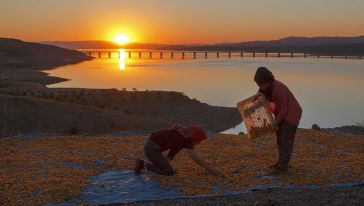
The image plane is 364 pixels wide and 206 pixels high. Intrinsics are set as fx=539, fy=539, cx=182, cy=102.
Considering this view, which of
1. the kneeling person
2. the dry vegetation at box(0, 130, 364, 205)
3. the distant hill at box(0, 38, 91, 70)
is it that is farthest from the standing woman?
the distant hill at box(0, 38, 91, 70)

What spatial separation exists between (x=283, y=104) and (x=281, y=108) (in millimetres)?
57

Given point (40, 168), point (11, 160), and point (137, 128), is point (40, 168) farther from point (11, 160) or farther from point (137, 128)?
point (137, 128)

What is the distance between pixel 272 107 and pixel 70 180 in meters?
2.78

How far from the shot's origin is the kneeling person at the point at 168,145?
664 centimetres

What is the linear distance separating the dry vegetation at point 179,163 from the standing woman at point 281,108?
0.33 m

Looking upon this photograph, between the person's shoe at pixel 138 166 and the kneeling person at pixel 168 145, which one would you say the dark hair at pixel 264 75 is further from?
the person's shoe at pixel 138 166

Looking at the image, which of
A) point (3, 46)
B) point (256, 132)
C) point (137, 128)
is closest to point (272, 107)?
point (256, 132)

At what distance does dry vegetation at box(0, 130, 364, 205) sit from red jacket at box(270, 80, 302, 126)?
764mm

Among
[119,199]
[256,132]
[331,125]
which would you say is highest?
[256,132]

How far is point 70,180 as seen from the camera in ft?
22.8

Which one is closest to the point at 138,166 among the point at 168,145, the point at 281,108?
the point at 168,145

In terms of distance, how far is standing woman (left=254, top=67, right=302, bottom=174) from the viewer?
6762 mm

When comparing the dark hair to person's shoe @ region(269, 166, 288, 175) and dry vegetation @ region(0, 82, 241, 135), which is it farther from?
dry vegetation @ region(0, 82, 241, 135)

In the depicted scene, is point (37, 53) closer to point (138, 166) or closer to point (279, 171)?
point (138, 166)
